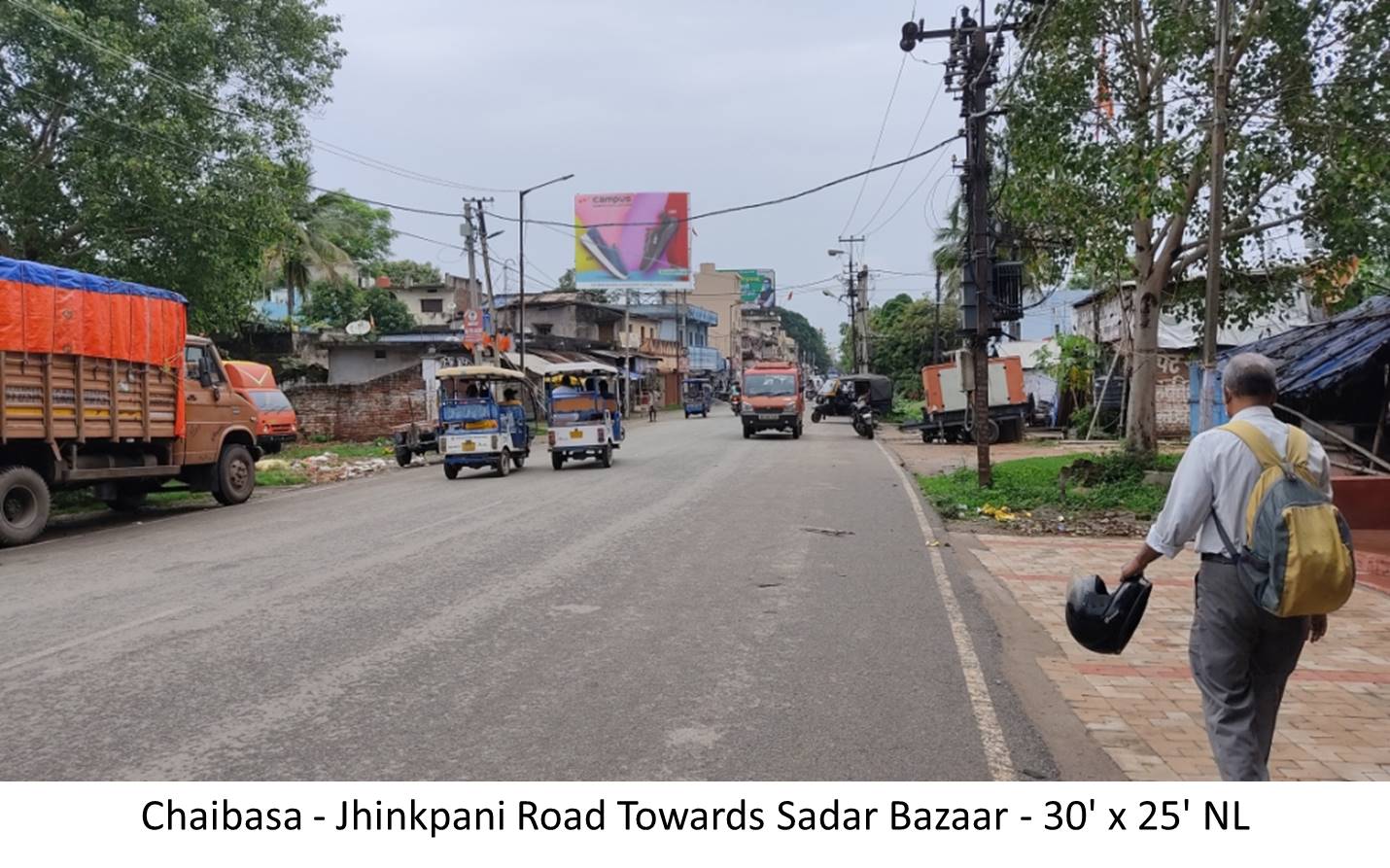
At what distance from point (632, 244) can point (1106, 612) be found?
189ft

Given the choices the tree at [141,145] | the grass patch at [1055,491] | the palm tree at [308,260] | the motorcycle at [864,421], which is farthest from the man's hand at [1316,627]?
the palm tree at [308,260]

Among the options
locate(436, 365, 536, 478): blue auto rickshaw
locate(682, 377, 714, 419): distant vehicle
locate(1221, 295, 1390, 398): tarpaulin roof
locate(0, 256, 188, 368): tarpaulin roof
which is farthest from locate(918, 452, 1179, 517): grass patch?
locate(682, 377, 714, 419): distant vehicle

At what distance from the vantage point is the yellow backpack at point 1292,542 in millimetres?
3387

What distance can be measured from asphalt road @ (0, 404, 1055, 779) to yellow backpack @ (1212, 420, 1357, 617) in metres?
1.49

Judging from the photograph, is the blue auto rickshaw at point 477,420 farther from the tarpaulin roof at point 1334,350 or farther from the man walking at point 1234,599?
the man walking at point 1234,599

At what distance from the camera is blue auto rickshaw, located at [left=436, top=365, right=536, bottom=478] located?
1966cm

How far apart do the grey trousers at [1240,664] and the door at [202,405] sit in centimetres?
1437

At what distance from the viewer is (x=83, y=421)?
12.6 m

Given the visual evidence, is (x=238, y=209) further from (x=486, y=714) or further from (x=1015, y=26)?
(x=486, y=714)

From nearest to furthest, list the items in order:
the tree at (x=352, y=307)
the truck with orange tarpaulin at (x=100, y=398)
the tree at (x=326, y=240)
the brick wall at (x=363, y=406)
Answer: the truck with orange tarpaulin at (x=100, y=398), the tree at (x=326, y=240), the brick wall at (x=363, y=406), the tree at (x=352, y=307)

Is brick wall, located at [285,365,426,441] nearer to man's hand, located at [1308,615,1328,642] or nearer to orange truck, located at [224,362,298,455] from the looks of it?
orange truck, located at [224,362,298,455]

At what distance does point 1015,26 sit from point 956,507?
25.8 ft

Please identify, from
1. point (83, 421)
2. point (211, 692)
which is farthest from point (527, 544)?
point (83, 421)

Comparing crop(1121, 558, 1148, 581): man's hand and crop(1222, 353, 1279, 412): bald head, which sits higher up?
crop(1222, 353, 1279, 412): bald head
